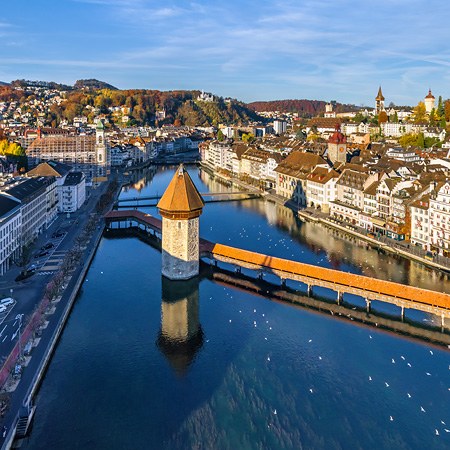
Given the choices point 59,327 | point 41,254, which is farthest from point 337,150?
point 59,327

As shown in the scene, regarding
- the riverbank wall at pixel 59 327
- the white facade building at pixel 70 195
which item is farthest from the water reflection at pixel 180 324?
the white facade building at pixel 70 195

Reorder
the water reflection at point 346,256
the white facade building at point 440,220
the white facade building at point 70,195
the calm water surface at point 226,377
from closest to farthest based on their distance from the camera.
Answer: the calm water surface at point 226,377
the water reflection at point 346,256
the white facade building at point 440,220
the white facade building at point 70,195

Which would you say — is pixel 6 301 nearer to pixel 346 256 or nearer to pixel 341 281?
pixel 341 281

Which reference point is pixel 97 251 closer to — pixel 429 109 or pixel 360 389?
pixel 360 389

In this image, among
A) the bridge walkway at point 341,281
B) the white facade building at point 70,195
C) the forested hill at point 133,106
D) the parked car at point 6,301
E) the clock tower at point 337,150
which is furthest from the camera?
the forested hill at point 133,106

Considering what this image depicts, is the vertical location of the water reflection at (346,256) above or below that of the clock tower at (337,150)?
below

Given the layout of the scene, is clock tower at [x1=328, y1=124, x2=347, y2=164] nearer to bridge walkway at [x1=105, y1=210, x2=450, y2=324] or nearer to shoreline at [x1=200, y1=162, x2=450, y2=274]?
shoreline at [x1=200, y1=162, x2=450, y2=274]

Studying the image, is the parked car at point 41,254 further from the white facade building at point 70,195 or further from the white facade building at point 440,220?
the white facade building at point 440,220

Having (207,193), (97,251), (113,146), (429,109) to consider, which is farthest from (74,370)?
(429,109)
